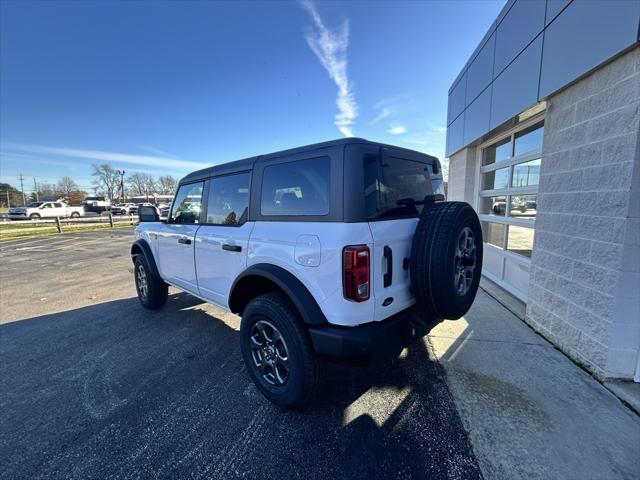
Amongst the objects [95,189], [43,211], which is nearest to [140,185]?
[95,189]

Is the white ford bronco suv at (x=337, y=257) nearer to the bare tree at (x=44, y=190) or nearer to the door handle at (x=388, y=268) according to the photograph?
the door handle at (x=388, y=268)

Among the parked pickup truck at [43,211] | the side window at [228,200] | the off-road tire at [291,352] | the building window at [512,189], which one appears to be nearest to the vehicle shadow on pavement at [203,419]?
the off-road tire at [291,352]

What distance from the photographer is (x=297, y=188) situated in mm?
2295

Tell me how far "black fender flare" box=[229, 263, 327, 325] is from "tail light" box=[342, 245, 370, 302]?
0.28 metres

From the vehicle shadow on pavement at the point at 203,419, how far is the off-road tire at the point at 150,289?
94cm

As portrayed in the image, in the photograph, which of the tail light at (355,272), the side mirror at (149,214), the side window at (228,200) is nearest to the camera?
the tail light at (355,272)

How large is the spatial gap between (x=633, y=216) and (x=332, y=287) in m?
2.54

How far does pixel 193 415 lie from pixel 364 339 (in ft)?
5.00

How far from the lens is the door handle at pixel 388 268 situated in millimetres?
1987

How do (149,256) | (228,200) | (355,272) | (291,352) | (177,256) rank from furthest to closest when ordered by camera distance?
(149,256), (177,256), (228,200), (291,352), (355,272)

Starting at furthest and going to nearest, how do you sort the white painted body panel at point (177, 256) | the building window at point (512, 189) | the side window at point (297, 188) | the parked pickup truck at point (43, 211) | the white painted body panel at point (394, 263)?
the parked pickup truck at point (43, 211), the building window at point (512, 189), the white painted body panel at point (177, 256), the side window at point (297, 188), the white painted body panel at point (394, 263)

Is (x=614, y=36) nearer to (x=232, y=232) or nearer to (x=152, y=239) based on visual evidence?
(x=232, y=232)

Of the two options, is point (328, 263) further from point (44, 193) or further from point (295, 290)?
point (44, 193)

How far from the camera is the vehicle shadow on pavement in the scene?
183 cm
